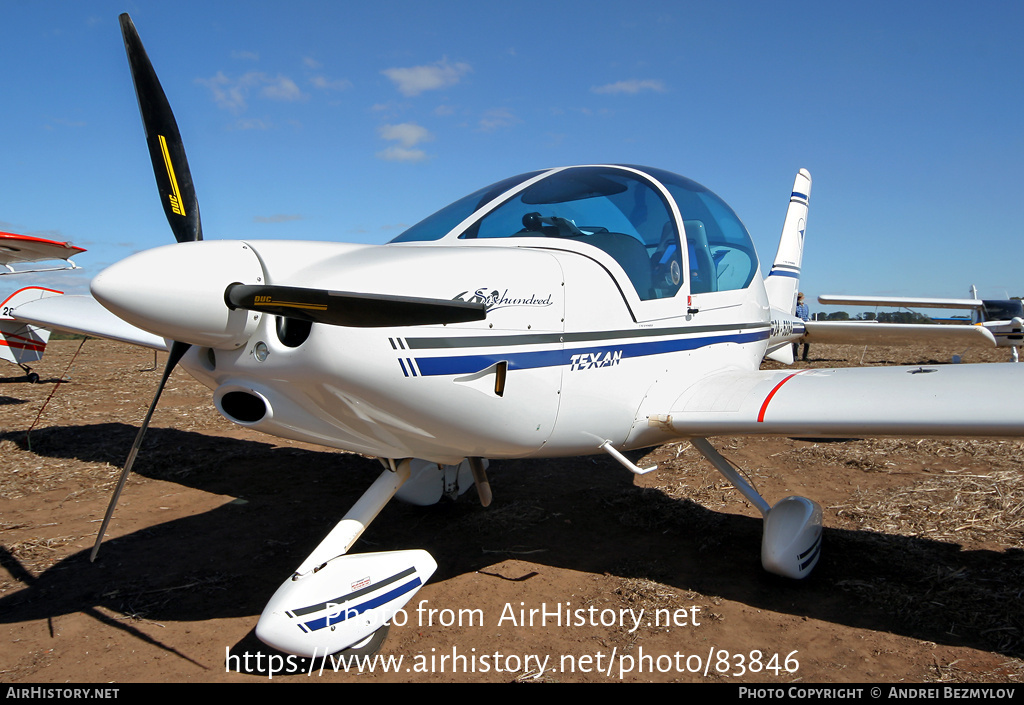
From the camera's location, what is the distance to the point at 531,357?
285cm

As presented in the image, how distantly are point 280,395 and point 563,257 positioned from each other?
1.56m

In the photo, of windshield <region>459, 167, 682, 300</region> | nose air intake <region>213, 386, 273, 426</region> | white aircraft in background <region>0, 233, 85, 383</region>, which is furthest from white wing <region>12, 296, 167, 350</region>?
windshield <region>459, 167, 682, 300</region>

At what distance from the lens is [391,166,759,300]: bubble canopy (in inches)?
138

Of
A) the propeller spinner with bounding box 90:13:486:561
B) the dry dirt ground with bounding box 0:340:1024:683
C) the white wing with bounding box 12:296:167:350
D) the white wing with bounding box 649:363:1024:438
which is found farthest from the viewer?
the white wing with bounding box 12:296:167:350

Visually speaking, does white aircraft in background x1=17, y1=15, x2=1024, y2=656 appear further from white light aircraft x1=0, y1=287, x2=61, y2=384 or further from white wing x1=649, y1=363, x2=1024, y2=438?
white light aircraft x1=0, y1=287, x2=61, y2=384

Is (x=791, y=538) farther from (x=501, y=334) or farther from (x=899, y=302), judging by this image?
(x=899, y=302)

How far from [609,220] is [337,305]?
2.08 metres

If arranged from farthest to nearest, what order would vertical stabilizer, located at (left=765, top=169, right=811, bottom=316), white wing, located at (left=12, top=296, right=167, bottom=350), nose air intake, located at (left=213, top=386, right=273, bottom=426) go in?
vertical stabilizer, located at (left=765, top=169, right=811, bottom=316), white wing, located at (left=12, top=296, right=167, bottom=350), nose air intake, located at (left=213, top=386, right=273, bottom=426)

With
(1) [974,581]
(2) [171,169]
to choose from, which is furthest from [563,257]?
(1) [974,581]

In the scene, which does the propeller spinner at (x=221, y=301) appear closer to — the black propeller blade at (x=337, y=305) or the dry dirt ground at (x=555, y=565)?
the black propeller blade at (x=337, y=305)

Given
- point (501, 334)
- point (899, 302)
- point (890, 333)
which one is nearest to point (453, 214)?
point (501, 334)

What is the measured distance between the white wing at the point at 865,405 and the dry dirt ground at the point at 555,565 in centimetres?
102

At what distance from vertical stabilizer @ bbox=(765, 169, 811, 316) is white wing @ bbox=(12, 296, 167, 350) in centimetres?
697

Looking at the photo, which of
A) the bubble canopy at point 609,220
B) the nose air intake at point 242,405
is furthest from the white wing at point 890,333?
the nose air intake at point 242,405
